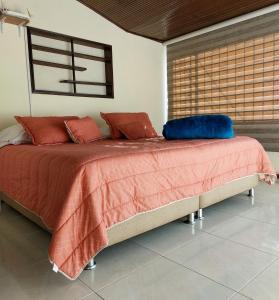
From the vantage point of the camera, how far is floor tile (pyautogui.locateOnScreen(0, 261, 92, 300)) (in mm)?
1234

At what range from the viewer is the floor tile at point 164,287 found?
1.20 meters

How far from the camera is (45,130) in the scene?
260cm

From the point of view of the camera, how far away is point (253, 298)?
117 centimetres

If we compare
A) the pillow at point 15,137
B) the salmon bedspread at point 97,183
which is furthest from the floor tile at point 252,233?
the pillow at point 15,137

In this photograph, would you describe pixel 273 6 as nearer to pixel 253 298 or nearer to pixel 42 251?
pixel 253 298

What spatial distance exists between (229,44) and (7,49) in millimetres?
2842

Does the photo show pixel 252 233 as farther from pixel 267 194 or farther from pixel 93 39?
pixel 93 39

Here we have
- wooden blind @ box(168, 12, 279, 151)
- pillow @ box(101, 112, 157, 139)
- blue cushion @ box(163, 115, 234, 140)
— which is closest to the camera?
blue cushion @ box(163, 115, 234, 140)

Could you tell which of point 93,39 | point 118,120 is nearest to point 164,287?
point 118,120

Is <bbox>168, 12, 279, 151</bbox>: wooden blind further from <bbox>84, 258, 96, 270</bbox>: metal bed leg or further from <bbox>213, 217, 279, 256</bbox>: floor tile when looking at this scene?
<bbox>84, 258, 96, 270</bbox>: metal bed leg

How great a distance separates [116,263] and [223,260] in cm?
61

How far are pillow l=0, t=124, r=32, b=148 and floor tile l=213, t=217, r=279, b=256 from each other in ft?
6.42

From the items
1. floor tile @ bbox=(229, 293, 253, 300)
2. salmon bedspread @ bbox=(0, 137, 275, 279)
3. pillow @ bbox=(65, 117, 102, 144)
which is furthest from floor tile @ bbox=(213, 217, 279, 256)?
pillow @ bbox=(65, 117, 102, 144)

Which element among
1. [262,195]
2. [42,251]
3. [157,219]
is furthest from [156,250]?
[262,195]
